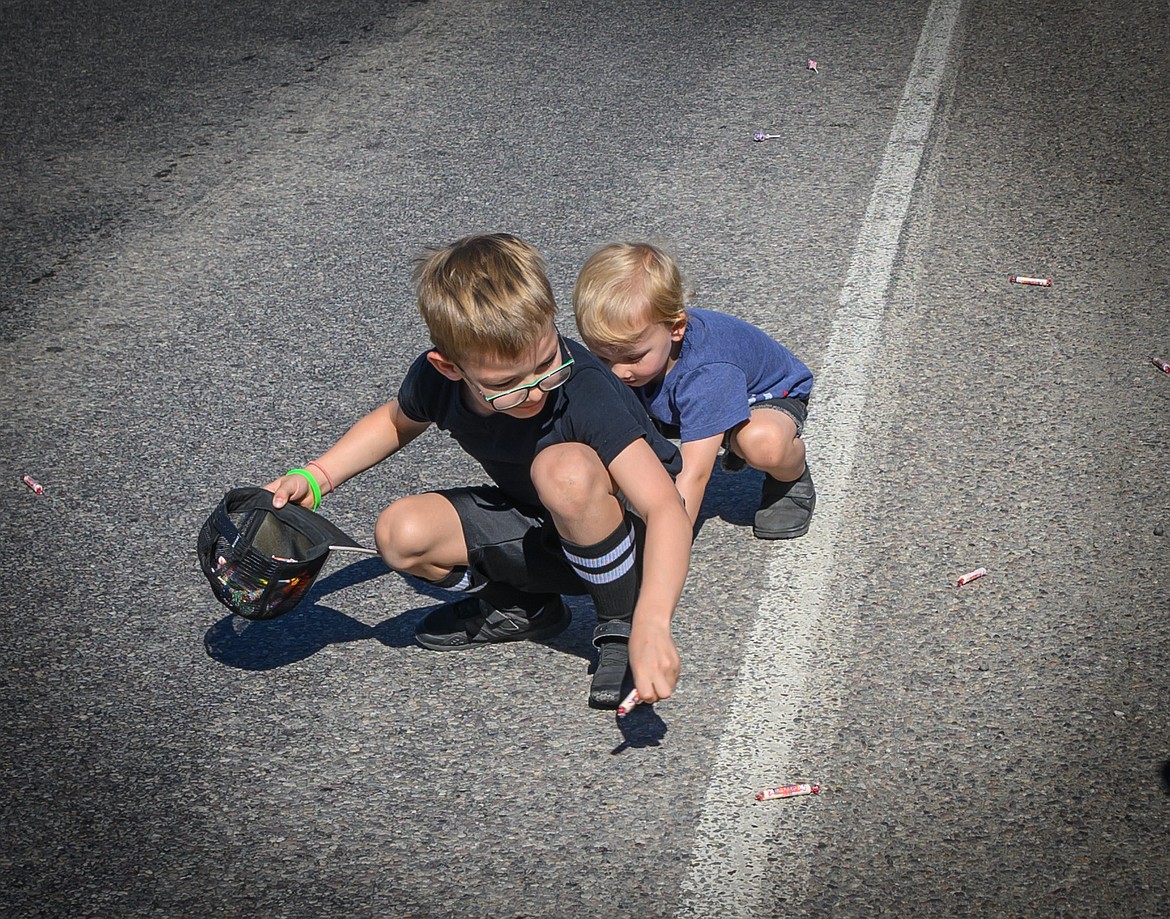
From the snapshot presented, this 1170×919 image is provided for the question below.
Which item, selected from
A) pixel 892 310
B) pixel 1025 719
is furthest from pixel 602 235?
pixel 1025 719

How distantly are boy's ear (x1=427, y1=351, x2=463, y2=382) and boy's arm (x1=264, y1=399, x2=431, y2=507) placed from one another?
1.16ft

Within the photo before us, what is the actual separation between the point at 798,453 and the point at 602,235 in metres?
A: 2.35

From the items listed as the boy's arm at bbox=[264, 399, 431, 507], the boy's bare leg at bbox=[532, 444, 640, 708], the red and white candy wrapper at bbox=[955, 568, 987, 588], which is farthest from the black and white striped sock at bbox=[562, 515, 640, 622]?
the red and white candy wrapper at bbox=[955, 568, 987, 588]

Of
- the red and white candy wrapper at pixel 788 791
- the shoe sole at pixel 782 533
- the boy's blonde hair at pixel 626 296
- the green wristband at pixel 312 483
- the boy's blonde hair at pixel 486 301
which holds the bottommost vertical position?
the shoe sole at pixel 782 533

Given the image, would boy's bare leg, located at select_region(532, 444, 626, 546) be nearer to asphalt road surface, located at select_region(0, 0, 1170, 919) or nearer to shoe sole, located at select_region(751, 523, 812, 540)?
asphalt road surface, located at select_region(0, 0, 1170, 919)

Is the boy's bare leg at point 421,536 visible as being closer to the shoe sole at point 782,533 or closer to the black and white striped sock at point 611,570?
the black and white striped sock at point 611,570

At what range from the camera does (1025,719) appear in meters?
2.94

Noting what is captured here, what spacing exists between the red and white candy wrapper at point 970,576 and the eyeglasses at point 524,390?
55.9 inches

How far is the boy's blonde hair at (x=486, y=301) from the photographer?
9.13 ft

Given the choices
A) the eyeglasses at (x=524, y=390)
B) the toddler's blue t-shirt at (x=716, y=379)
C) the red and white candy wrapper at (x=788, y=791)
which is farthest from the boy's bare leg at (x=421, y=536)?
the red and white candy wrapper at (x=788, y=791)

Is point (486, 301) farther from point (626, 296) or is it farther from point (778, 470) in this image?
point (778, 470)

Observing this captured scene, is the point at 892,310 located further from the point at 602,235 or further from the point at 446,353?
the point at 446,353

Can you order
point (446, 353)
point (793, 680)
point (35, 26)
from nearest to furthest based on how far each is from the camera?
point (446, 353), point (793, 680), point (35, 26)

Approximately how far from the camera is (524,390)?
2818mm
